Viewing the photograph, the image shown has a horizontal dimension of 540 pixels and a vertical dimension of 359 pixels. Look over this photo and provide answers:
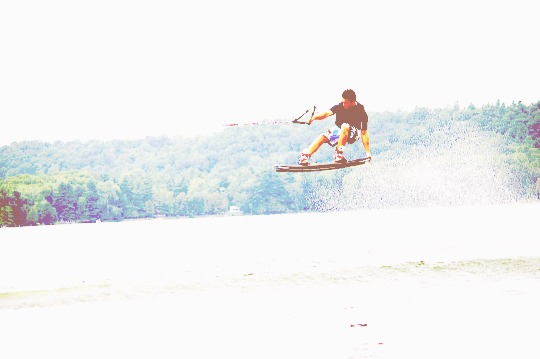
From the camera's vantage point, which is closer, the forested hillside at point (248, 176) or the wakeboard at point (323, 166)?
the wakeboard at point (323, 166)

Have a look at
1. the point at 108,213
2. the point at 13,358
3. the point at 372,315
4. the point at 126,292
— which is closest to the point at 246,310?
the point at 372,315

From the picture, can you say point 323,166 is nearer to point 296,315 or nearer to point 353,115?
point 353,115

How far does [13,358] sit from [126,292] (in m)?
15.1

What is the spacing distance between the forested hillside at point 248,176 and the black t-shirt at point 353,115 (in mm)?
101611

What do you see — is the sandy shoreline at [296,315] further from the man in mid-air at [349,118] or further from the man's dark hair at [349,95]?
the man's dark hair at [349,95]

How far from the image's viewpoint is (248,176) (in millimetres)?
138375

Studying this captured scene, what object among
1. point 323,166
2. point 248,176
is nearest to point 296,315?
point 323,166

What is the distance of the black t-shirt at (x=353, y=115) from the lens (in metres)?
13.1

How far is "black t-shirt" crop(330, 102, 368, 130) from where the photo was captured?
43.0 feet

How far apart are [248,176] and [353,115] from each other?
125 meters

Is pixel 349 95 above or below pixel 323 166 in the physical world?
above

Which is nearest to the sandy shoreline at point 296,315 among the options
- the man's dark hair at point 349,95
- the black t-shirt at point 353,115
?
the black t-shirt at point 353,115

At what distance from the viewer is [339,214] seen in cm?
17925

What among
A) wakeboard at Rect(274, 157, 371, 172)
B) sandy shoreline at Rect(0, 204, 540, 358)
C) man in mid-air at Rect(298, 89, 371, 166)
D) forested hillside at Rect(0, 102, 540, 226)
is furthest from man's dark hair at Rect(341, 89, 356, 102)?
forested hillside at Rect(0, 102, 540, 226)
